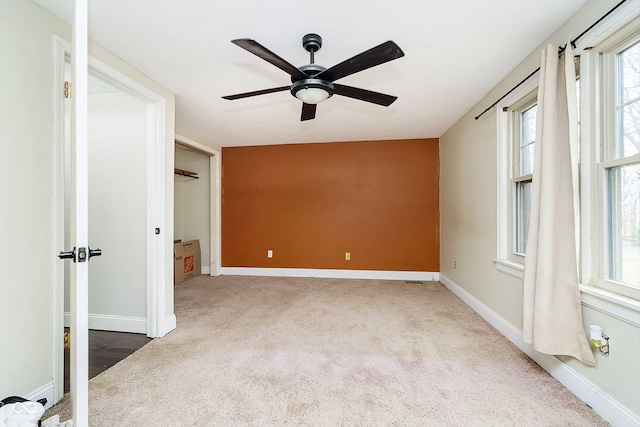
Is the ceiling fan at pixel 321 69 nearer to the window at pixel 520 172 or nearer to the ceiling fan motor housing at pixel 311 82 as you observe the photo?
the ceiling fan motor housing at pixel 311 82

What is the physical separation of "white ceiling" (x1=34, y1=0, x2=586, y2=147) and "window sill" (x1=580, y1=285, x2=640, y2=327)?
1.62m

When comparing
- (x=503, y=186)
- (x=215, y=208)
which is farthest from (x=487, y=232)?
(x=215, y=208)

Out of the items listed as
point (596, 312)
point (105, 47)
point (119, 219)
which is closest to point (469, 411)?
point (596, 312)

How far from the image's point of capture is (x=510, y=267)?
7.48ft

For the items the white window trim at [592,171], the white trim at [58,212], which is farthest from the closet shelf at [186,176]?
the white window trim at [592,171]

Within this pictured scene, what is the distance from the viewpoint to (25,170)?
146cm

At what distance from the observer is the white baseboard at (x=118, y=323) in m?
2.52

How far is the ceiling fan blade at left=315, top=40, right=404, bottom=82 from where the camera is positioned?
135 cm

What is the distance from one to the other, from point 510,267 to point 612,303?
90cm

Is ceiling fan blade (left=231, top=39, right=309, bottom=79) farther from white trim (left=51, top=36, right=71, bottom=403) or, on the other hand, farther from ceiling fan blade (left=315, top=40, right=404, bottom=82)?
white trim (left=51, top=36, right=71, bottom=403)

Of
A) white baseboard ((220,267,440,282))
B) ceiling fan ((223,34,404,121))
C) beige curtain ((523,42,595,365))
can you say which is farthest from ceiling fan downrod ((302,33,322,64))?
white baseboard ((220,267,440,282))

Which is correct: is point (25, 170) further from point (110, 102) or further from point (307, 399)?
point (307, 399)

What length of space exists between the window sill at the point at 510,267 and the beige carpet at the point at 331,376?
0.57 m

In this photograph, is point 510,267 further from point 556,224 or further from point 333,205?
point 333,205
